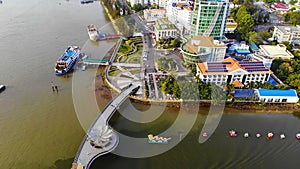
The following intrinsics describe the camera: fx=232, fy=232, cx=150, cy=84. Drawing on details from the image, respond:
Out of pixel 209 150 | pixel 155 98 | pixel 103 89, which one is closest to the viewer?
pixel 209 150

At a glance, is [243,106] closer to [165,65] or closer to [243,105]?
[243,105]

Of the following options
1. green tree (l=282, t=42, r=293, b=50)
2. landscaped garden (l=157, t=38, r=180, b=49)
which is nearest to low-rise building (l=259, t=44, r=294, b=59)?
green tree (l=282, t=42, r=293, b=50)

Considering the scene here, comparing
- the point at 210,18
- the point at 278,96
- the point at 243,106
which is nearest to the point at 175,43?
the point at 210,18

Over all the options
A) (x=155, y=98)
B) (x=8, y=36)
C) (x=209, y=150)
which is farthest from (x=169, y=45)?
(x=8, y=36)

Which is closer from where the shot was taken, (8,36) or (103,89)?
(103,89)

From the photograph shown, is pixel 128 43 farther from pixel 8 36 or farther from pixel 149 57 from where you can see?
pixel 8 36

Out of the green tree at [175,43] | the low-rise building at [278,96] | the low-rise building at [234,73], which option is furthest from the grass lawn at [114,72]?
the low-rise building at [278,96]

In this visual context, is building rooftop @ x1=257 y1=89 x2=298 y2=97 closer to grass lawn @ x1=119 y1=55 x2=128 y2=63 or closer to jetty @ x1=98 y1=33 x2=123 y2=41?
grass lawn @ x1=119 y1=55 x2=128 y2=63
